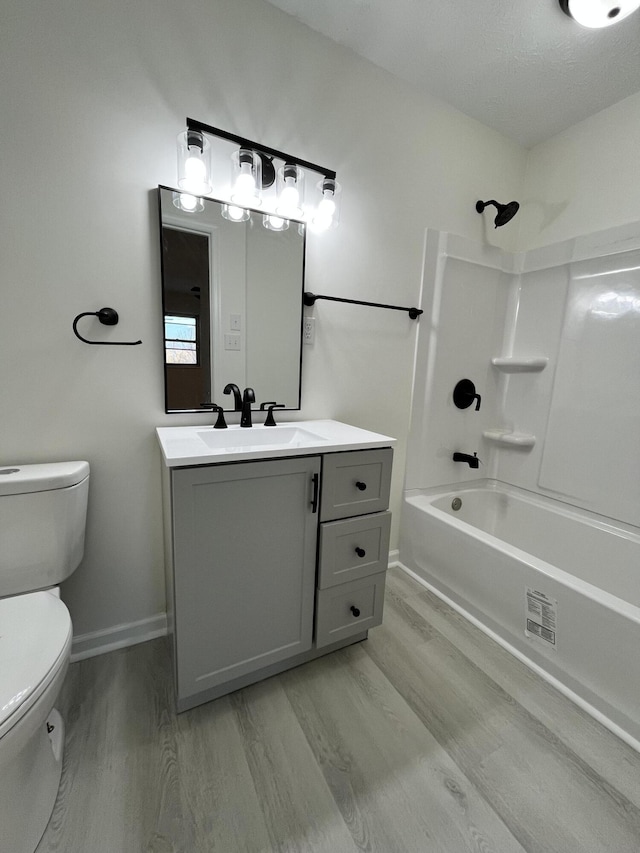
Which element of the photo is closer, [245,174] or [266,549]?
[266,549]

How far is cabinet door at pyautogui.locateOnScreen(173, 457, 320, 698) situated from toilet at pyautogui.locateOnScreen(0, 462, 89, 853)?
31 centimetres

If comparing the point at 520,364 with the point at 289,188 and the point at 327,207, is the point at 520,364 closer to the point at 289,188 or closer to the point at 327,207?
the point at 327,207

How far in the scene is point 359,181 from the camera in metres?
1.59

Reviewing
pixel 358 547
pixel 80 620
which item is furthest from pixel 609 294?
pixel 80 620

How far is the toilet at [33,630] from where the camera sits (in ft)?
2.35

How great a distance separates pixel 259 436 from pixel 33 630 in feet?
2.82

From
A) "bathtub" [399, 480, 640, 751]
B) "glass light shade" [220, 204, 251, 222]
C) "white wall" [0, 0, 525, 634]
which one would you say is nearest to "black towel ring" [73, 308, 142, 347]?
"white wall" [0, 0, 525, 634]

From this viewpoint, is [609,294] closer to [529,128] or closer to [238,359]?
[529,128]

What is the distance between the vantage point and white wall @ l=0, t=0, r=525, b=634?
106 cm

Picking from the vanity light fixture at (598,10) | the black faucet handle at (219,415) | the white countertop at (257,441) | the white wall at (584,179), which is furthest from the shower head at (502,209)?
the black faucet handle at (219,415)

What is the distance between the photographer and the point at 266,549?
44.1 inches

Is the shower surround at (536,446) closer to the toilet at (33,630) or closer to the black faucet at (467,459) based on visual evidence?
the black faucet at (467,459)

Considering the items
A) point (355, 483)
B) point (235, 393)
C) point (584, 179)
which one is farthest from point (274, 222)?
point (584, 179)

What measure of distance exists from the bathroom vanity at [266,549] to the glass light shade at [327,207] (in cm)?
89
